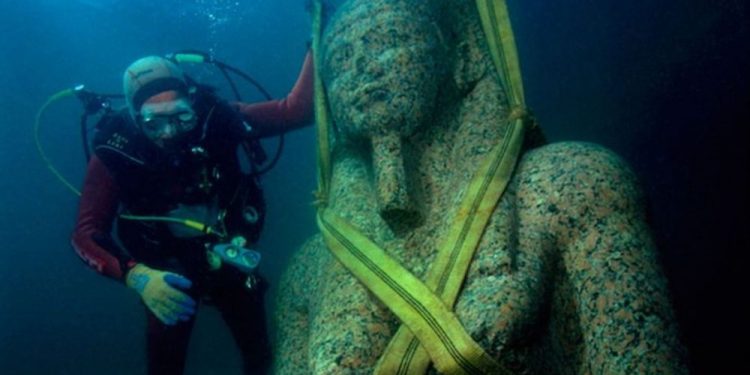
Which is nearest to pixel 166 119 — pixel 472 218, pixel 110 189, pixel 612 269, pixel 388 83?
pixel 110 189

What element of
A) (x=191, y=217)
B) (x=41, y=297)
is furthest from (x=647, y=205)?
(x=41, y=297)

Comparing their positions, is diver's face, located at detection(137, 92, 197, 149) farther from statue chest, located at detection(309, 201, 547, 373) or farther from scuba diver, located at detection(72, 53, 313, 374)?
statue chest, located at detection(309, 201, 547, 373)

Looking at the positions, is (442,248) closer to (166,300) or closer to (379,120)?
(379,120)

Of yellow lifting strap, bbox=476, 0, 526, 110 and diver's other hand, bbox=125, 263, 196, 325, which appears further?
diver's other hand, bbox=125, 263, 196, 325

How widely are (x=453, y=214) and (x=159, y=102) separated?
11.8ft

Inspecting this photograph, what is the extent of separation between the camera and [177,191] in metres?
5.03

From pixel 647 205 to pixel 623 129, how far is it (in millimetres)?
4068

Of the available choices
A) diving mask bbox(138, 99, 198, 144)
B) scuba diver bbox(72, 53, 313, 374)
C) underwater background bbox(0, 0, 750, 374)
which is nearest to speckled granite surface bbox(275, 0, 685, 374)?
underwater background bbox(0, 0, 750, 374)

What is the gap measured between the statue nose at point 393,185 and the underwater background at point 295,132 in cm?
141

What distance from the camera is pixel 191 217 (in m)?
5.09

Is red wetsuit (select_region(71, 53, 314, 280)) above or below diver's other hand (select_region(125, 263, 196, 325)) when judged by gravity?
above

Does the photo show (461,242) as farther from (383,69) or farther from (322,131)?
(322,131)

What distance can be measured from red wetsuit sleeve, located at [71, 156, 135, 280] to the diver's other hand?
14.7 inches

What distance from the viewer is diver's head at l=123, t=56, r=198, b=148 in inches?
191
